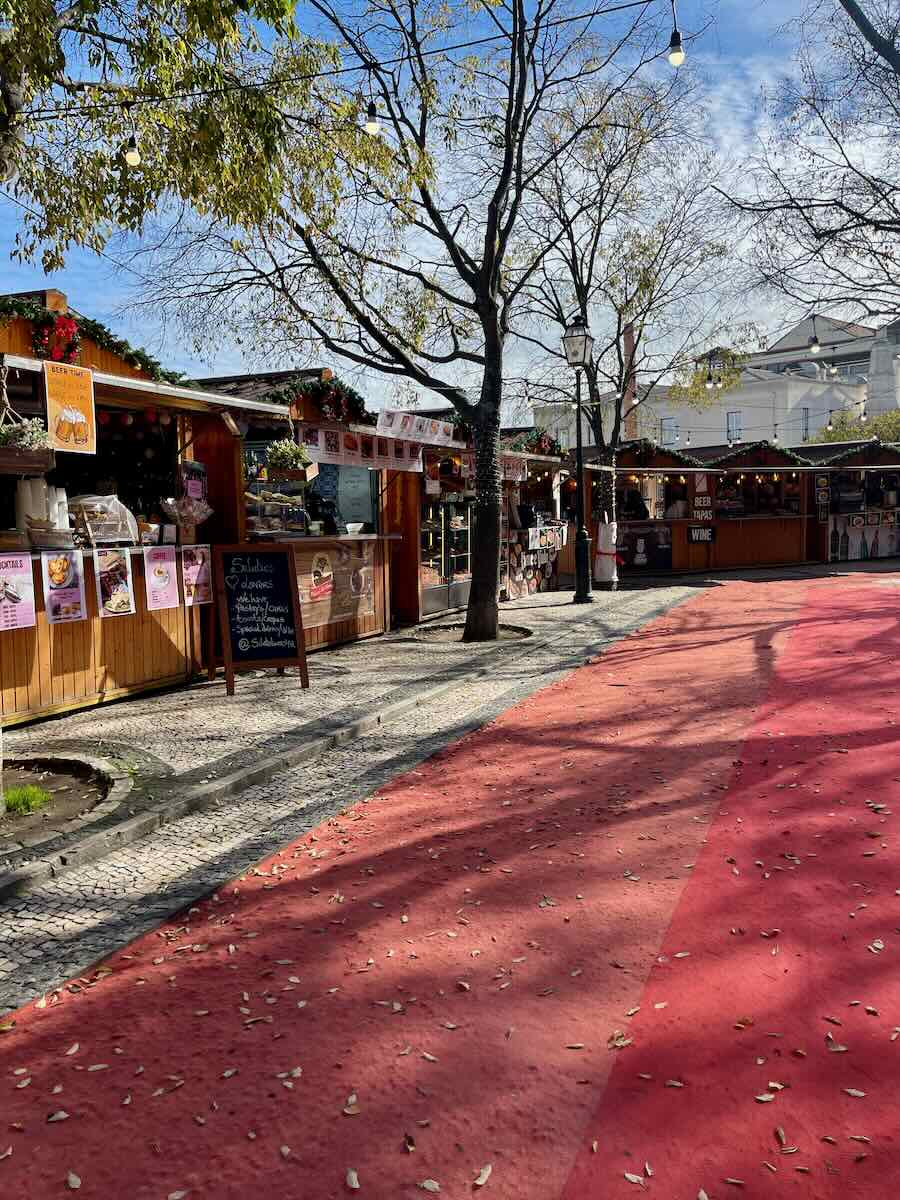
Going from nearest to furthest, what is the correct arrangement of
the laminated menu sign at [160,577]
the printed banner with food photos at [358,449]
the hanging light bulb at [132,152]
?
the hanging light bulb at [132,152] < the laminated menu sign at [160,577] < the printed banner with food photos at [358,449]

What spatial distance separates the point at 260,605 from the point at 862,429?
47.9 m

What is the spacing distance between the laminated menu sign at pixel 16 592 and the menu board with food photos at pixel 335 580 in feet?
12.7

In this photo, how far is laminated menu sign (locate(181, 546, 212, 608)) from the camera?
909cm

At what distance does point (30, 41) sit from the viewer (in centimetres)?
511

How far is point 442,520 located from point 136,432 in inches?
271

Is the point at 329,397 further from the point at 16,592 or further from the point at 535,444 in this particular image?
the point at 535,444

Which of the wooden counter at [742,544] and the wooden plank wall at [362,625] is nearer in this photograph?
the wooden plank wall at [362,625]

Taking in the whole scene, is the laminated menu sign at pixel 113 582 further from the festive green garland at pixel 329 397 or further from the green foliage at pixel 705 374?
the green foliage at pixel 705 374

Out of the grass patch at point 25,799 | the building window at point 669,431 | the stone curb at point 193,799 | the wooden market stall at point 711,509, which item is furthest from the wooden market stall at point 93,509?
the building window at point 669,431

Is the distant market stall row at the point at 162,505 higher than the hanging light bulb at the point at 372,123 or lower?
lower

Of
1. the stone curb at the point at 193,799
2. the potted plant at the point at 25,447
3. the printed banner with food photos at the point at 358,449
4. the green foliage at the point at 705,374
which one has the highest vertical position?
the green foliage at the point at 705,374

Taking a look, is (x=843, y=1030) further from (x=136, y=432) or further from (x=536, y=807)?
(x=136, y=432)

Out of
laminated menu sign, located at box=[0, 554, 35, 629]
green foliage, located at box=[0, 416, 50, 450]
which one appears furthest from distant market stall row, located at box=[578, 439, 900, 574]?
green foliage, located at box=[0, 416, 50, 450]

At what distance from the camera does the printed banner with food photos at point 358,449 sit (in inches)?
435
